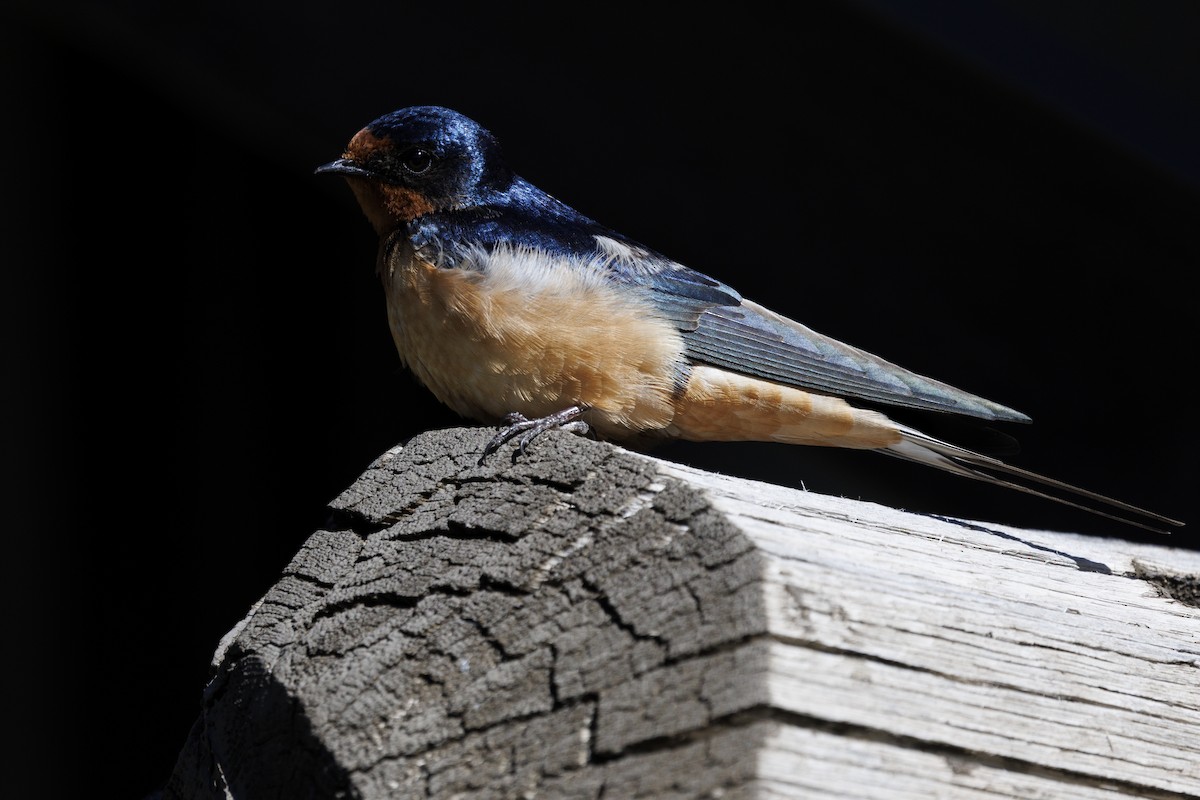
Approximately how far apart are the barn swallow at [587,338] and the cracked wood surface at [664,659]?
515 millimetres

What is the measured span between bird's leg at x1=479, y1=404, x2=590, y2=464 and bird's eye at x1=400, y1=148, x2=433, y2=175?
609 mm

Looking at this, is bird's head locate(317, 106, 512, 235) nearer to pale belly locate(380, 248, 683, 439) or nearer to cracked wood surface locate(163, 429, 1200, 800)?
pale belly locate(380, 248, 683, 439)

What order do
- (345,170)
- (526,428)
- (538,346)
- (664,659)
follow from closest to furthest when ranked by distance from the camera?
(664,659) < (526,428) < (538,346) < (345,170)

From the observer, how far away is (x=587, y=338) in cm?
184

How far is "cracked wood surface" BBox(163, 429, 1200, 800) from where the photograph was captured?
868 millimetres

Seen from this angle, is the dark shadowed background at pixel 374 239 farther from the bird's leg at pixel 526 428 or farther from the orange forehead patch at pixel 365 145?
the bird's leg at pixel 526 428

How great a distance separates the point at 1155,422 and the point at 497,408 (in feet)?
6.06

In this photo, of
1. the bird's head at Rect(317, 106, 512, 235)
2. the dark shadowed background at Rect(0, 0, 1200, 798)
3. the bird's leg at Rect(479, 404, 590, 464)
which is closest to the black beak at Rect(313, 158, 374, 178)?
the bird's head at Rect(317, 106, 512, 235)

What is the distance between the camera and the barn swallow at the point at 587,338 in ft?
5.99

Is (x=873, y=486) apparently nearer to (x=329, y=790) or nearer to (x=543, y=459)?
(x=543, y=459)

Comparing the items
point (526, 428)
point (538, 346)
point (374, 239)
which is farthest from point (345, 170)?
point (374, 239)

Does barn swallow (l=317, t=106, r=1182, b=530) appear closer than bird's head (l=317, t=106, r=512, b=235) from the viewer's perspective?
Yes

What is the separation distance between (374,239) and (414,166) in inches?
70.4

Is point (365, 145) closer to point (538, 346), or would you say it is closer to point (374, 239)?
point (538, 346)
